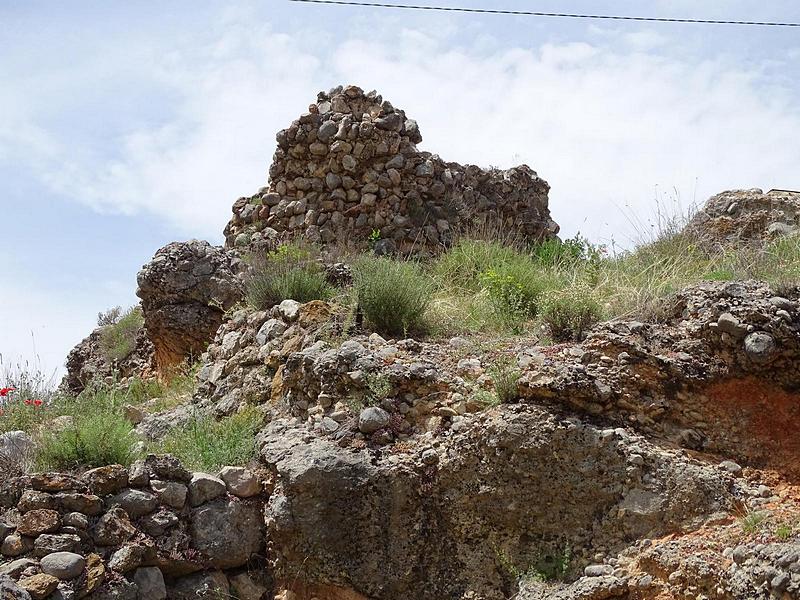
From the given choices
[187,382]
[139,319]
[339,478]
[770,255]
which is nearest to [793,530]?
[339,478]

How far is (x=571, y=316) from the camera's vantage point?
6727 mm

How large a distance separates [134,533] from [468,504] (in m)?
2.00

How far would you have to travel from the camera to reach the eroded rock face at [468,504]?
5.10 m

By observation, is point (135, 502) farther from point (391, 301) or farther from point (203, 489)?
point (391, 301)

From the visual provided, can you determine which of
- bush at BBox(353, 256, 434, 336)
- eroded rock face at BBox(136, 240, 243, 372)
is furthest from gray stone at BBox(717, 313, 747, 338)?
eroded rock face at BBox(136, 240, 243, 372)

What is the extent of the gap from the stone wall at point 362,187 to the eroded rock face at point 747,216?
2486 millimetres

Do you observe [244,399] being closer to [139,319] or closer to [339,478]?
[339,478]

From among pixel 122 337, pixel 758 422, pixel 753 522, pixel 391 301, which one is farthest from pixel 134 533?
pixel 122 337

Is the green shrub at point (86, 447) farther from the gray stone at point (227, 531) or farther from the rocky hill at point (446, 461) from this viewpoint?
the gray stone at point (227, 531)

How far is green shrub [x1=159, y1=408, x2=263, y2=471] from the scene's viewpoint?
19.3ft

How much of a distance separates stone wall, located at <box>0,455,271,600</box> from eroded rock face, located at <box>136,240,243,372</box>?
3921mm

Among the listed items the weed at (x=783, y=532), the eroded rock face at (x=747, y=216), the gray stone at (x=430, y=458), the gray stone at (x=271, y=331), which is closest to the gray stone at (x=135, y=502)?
the gray stone at (x=430, y=458)

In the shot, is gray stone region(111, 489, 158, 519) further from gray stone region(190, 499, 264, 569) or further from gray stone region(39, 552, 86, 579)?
gray stone region(39, 552, 86, 579)

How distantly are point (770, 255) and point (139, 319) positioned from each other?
806 centimetres
